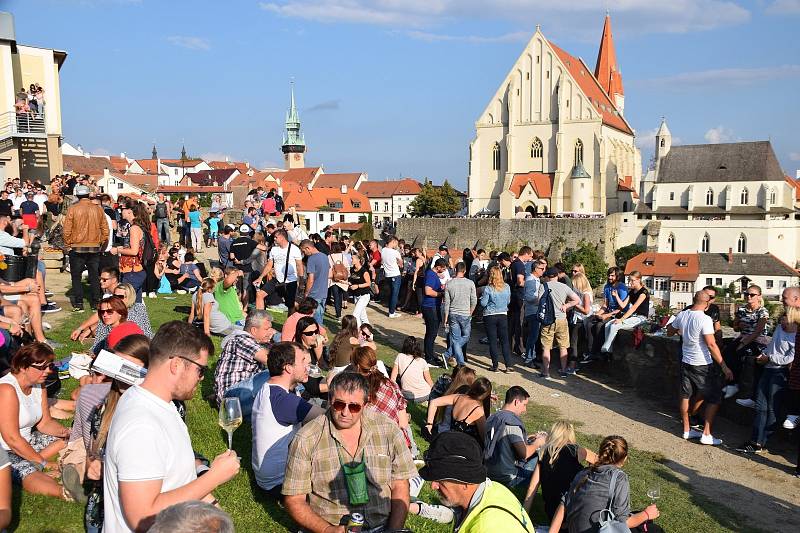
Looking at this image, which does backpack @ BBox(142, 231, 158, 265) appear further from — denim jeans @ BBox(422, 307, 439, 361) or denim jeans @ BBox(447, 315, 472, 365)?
denim jeans @ BBox(447, 315, 472, 365)

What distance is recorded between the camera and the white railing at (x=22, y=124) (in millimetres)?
26641

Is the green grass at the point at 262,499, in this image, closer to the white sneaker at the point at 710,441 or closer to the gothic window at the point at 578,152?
the white sneaker at the point at 710,441

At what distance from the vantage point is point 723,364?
8.33m

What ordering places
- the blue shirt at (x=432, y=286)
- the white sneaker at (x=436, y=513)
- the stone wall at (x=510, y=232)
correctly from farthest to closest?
the stone wall at (x=510, y=232) < the blue shirt at (x=432, y=286) < the white sneaker at (x=436, y=513)

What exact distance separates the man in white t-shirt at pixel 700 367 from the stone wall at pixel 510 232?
55179mm

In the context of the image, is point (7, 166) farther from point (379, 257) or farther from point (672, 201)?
point (672, 201)

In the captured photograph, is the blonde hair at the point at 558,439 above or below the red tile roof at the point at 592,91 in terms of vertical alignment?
below

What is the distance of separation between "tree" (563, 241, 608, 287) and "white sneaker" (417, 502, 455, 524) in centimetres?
5762

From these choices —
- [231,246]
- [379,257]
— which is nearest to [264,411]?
[231,246]

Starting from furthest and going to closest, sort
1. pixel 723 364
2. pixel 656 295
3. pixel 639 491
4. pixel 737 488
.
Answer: pixel 656 295, pixel 723 364, pixel 737 488, pixel 639 491

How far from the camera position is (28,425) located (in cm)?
545

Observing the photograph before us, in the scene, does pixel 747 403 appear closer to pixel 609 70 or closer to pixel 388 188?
pixel 609 70

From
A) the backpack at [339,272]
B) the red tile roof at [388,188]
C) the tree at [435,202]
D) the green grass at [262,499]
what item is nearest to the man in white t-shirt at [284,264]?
the backpack at [339,272]

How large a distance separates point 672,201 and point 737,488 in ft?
267
